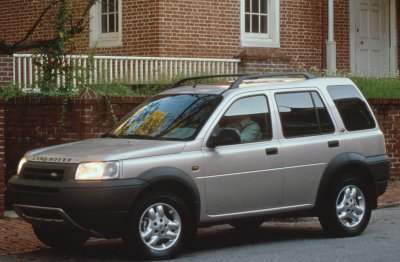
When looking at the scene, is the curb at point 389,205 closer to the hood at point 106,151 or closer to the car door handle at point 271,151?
the car door handle at point 271,151

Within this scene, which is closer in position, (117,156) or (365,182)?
(117,156)

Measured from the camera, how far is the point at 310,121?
38.4ft

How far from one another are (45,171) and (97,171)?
2.14 ft

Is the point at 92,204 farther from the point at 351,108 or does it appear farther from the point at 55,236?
the point at 351,108

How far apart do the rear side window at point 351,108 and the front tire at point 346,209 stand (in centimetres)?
65

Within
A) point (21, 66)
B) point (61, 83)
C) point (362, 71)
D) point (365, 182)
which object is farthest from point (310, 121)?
point (362, 71)

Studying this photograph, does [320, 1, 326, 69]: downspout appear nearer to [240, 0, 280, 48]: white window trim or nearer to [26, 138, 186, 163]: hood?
[240, 0, 280, 48]: white window trim

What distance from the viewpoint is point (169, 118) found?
11164 millimetres

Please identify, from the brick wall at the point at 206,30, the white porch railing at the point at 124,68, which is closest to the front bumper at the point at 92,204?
the white porch railing at the point at 124,68

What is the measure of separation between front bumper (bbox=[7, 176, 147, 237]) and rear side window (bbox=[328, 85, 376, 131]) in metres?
2.96

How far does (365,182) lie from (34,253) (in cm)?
379

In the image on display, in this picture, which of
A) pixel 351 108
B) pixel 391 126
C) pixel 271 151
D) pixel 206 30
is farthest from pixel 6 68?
pixel 271 151

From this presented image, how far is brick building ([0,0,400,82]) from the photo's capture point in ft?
72.2

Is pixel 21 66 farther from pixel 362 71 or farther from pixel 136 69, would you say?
pixel 362 71
